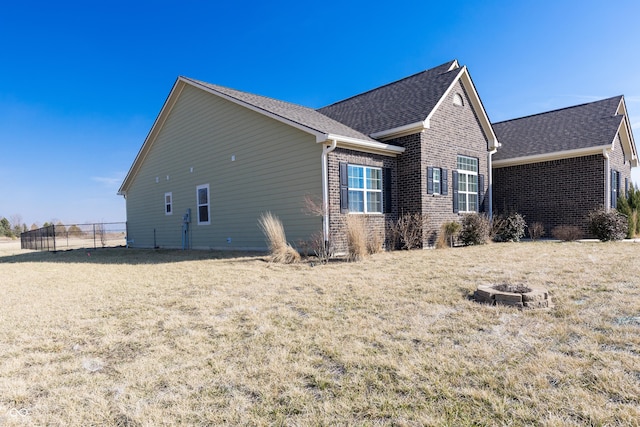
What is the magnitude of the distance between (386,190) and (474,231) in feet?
11.5

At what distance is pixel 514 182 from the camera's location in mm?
14883

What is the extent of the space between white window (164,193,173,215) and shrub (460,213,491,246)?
39.8 ft

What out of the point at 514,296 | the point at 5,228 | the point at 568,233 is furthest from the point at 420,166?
the point at 5,228

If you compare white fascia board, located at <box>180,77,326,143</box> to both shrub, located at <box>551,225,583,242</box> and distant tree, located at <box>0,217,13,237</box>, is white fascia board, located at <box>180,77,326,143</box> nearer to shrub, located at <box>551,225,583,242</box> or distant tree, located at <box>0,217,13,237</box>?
shrub, located at <box>551,225,583,242</box>

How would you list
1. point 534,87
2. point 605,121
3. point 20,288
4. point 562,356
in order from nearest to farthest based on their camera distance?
point 562,356
point 20,288
point 534,87
point 605,121

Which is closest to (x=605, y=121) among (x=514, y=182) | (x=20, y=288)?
(x=514, y=182)

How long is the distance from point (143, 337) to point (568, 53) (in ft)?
41.8

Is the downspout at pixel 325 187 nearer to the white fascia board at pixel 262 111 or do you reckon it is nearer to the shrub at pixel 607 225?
the white fascia board at pixel 262 111

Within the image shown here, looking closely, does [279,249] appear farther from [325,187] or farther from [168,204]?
[168,204]

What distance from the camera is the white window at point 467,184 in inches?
506

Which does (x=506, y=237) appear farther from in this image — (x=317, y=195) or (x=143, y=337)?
(x=143, y=337)

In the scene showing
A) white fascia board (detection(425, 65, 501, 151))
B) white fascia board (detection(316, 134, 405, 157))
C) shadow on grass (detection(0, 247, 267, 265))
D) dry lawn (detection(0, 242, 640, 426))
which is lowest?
shadow on grass (detection(0, 247, 267, 265))

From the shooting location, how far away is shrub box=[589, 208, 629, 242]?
466 inches

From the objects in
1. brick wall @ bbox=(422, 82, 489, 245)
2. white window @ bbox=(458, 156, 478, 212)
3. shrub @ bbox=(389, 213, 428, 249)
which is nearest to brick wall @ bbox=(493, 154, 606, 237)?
brick wall @ bbox=(422, 82, 489, 245)
